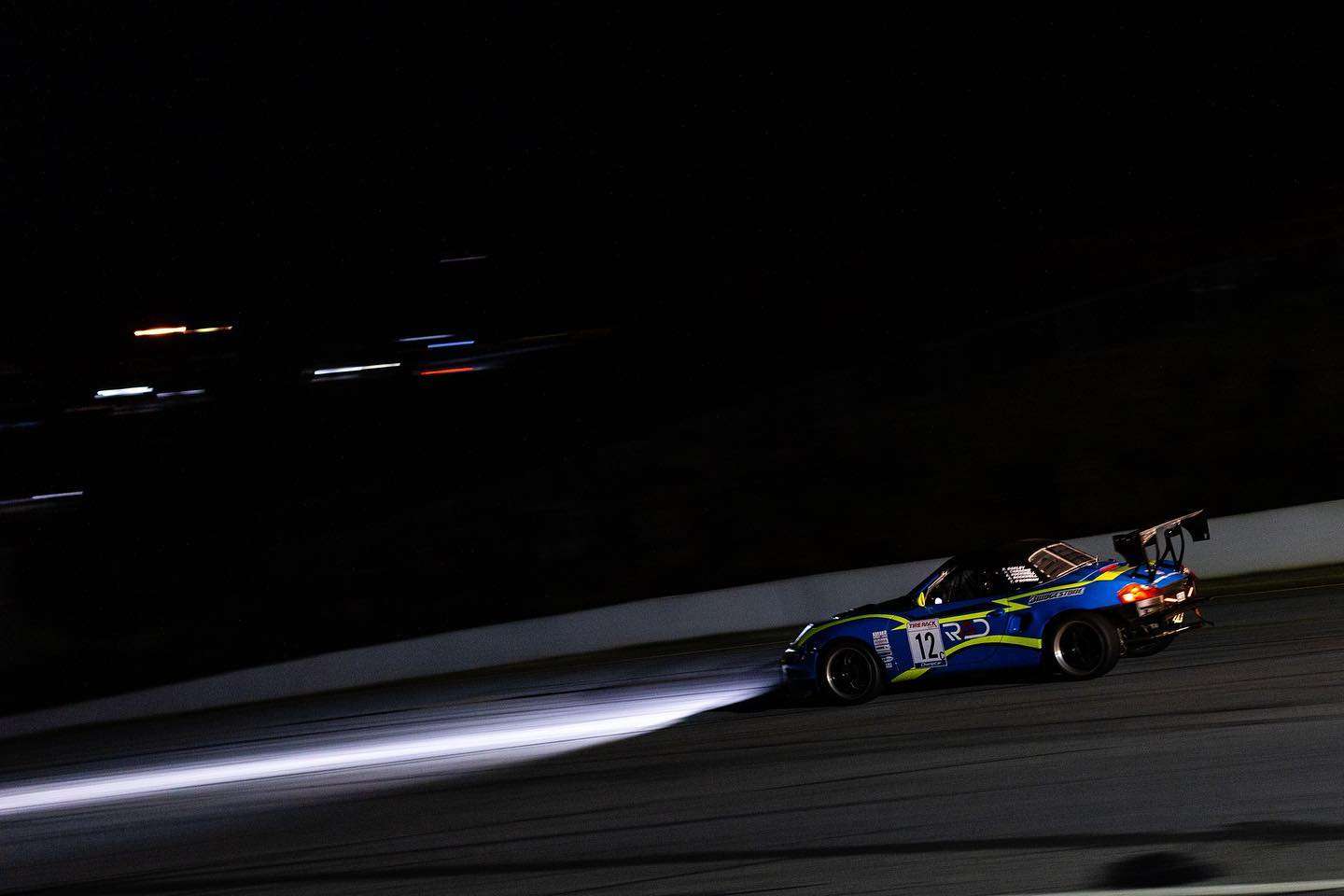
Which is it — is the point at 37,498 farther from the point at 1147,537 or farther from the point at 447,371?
the point at 1147,537

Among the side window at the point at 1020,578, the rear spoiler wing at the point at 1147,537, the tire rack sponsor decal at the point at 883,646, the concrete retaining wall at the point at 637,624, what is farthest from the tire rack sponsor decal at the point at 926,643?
the concrete retaining wall at the point at 637,624

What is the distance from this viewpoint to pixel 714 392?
110 feet

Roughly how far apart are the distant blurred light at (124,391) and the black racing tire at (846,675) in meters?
48.4

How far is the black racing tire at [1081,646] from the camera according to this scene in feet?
31.4

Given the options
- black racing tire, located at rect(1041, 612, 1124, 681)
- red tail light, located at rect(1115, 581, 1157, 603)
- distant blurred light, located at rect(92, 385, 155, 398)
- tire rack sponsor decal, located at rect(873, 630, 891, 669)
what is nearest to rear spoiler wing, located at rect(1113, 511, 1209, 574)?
→ red tail light, located at rect(1115, 581, 1157, 603)

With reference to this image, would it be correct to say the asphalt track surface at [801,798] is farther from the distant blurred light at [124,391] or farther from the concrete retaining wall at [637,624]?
the distant blurred light at [124,391]

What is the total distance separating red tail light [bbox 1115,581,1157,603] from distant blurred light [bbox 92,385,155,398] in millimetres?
50628

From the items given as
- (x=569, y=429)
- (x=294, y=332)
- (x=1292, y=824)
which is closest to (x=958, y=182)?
(x=569, y=429)

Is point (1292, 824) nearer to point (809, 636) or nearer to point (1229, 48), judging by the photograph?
point (809, 636)

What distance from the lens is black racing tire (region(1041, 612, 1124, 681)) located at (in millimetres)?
9562

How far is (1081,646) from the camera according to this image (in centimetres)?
980

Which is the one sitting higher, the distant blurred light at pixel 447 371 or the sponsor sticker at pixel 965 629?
the distant blurred light at pixel 447 371

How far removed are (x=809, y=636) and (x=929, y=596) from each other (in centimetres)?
122

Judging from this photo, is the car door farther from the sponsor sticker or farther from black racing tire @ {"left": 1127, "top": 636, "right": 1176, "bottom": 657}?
black racing tire @ {"left": 1127, "top": 636, "right": 1176, "bottom": 657}
